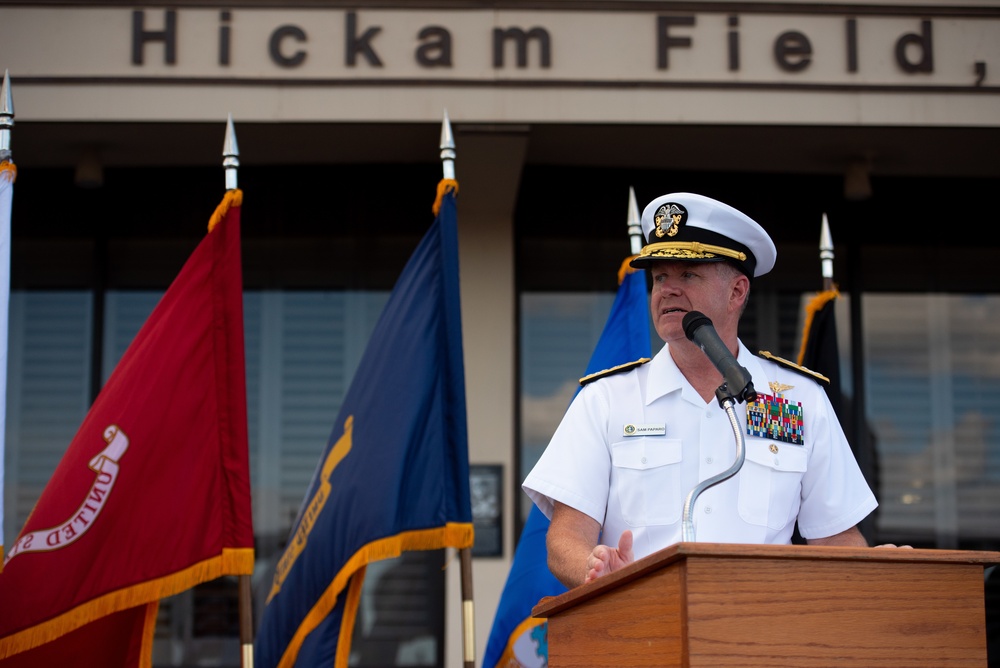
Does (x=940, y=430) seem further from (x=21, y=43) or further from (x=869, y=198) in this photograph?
(x=21, y=43)

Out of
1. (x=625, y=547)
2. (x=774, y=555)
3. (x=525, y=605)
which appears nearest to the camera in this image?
(x=774, y=555)

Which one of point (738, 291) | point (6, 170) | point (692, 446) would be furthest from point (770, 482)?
point (6, 170)

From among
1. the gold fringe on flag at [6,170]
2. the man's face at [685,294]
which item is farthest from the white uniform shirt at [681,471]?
the gold fringe on flag at [6,170]

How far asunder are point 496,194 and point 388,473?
7.66 ft

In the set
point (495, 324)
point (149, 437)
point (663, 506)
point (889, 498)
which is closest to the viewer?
point (663, 506)

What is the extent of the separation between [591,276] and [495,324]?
2.46ft

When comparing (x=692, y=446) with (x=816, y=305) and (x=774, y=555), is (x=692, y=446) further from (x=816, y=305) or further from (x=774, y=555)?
(x=816, y=305)

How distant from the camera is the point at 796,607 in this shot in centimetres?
221

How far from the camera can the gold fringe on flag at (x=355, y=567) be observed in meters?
4.49

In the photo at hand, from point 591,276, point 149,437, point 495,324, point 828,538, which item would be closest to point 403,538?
point 149,437

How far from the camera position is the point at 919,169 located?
6.69 meters

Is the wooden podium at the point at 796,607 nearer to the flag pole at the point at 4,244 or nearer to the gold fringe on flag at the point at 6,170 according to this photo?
the flag pole at the point at 4,244

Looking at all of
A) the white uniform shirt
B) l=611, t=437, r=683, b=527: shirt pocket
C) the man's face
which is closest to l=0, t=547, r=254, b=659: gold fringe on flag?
the white uniform shirt

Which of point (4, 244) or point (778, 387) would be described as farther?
point (4, 244)
